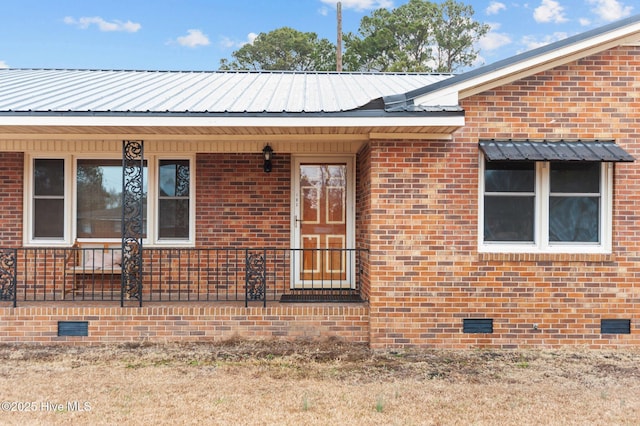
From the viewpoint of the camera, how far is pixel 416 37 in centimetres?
2628

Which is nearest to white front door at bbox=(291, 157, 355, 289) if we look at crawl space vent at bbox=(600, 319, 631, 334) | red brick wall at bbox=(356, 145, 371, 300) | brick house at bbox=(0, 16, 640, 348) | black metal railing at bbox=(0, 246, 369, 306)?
black metal railing at bbox=(0, 246, 369, 306)

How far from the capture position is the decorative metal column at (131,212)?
596cm

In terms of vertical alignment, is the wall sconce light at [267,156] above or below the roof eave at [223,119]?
below

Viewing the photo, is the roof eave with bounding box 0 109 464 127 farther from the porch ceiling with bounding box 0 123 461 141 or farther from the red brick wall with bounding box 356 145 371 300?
the red brick wall with bounding box 356 145 371 300

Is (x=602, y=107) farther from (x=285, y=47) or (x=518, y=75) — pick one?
(x=285, y=47)

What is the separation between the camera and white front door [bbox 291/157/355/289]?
7.35 m

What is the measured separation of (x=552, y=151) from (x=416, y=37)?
2268 centimetres

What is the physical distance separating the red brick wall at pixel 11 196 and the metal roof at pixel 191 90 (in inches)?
41.7

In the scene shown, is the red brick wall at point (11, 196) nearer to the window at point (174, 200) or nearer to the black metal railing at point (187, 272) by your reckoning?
the black metal railing at point (187, 272)

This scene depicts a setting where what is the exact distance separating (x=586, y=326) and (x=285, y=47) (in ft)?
77.9

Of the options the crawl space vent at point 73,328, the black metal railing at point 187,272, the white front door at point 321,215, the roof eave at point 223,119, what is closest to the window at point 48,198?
the black metal railing at point 187,272

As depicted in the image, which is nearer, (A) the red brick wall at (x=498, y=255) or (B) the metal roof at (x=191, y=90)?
(B) the metal roof at (x=191, y=90)

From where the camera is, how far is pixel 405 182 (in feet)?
19.2

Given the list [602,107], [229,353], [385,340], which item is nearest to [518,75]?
[602,107]
